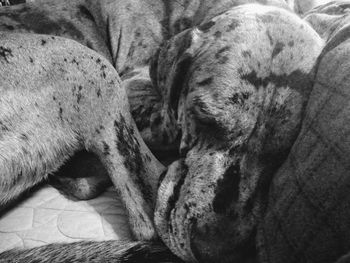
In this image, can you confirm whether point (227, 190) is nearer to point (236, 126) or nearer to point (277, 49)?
point (236, 126)

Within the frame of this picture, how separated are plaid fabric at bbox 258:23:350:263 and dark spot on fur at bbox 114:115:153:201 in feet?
2.05

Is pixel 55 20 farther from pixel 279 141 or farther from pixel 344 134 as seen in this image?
pixel 344 134

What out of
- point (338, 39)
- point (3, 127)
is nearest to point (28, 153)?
point (3, 127)

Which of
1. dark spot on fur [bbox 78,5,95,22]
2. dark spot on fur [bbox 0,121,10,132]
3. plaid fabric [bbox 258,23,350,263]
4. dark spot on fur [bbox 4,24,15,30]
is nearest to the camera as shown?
plaid fabric [bbox 258,23,350,263]

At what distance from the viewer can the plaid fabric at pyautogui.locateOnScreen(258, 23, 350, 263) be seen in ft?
3.16

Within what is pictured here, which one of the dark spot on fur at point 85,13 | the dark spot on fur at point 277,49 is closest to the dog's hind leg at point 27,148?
the dark spot on fur at point 277,49

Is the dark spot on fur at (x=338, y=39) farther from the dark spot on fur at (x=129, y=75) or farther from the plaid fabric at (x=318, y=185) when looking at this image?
the dark spot on fur at (x=129, y=75)

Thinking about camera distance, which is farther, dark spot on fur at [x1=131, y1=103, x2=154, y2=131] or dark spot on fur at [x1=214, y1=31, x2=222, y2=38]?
dark spot on fur at [x1=131, y1=103, x2=154, y2=131]

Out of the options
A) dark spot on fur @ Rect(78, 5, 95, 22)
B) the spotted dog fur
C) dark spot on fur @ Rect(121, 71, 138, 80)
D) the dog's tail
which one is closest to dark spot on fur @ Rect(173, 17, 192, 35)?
dark spot on fur @ Rect(121, 71, 138, 80)

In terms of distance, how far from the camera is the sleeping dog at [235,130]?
1.28 m

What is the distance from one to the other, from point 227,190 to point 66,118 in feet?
2.87

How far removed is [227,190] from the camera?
1308 mm

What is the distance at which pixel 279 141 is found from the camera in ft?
4.24

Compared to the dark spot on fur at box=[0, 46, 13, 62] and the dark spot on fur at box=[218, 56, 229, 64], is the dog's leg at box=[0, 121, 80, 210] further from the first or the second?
the dark spot on fur at box=[218, 56, 229, 64]
